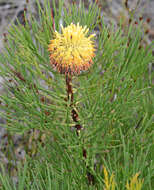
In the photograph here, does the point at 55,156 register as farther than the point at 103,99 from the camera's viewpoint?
Yes

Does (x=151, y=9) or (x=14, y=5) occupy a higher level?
(x=151, y=9)

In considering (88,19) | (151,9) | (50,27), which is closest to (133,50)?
(88,19)

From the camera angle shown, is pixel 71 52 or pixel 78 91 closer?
pixel 71 52

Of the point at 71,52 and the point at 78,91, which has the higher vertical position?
the point at 71,52

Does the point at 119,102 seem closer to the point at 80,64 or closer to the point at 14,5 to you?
the point at 80,64

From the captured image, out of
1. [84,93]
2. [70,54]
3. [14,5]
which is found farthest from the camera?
[14,5]

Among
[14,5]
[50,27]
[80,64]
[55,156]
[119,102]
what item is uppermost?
[14,5]

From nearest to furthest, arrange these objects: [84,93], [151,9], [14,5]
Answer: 1. [84,93]
2. [14,5]
3. [151,9]
